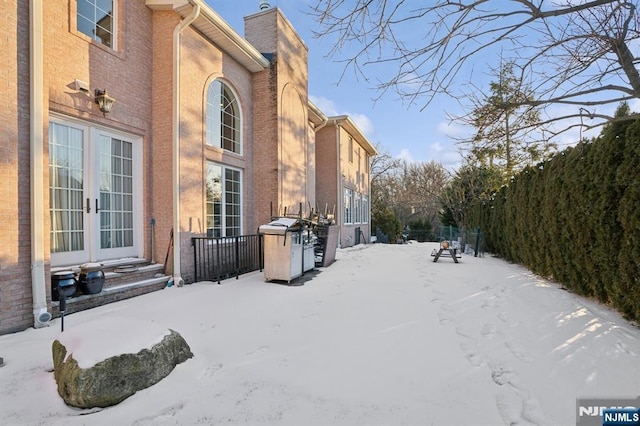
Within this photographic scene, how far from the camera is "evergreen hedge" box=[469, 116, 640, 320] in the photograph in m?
3.88

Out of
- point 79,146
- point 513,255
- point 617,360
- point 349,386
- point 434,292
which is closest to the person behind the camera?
point 349,386

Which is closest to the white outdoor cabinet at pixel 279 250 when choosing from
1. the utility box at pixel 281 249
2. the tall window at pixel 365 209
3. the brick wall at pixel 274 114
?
the utility box at pixel 281 249

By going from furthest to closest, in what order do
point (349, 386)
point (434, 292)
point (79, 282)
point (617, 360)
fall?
point (434, 292)
point (79, 282)
point (617, 360)
point (349, 386)

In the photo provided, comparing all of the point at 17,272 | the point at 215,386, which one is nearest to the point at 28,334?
the point at 17,272

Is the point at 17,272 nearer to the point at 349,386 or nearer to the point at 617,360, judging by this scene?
the point at 349,386

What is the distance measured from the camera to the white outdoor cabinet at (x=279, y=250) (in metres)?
6.27

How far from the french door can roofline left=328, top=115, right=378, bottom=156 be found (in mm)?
9443

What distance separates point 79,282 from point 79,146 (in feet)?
7.29

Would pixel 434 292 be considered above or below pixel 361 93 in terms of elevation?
below

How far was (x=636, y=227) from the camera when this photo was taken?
370 centimetres

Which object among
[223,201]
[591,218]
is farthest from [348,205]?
[591,218]

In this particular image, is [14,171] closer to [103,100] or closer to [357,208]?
[103,100]

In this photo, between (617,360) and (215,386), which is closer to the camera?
(215,386)

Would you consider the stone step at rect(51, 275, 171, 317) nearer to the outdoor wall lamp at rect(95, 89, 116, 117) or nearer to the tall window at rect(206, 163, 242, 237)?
the tall window at rect(206, 163, 242, 237)
